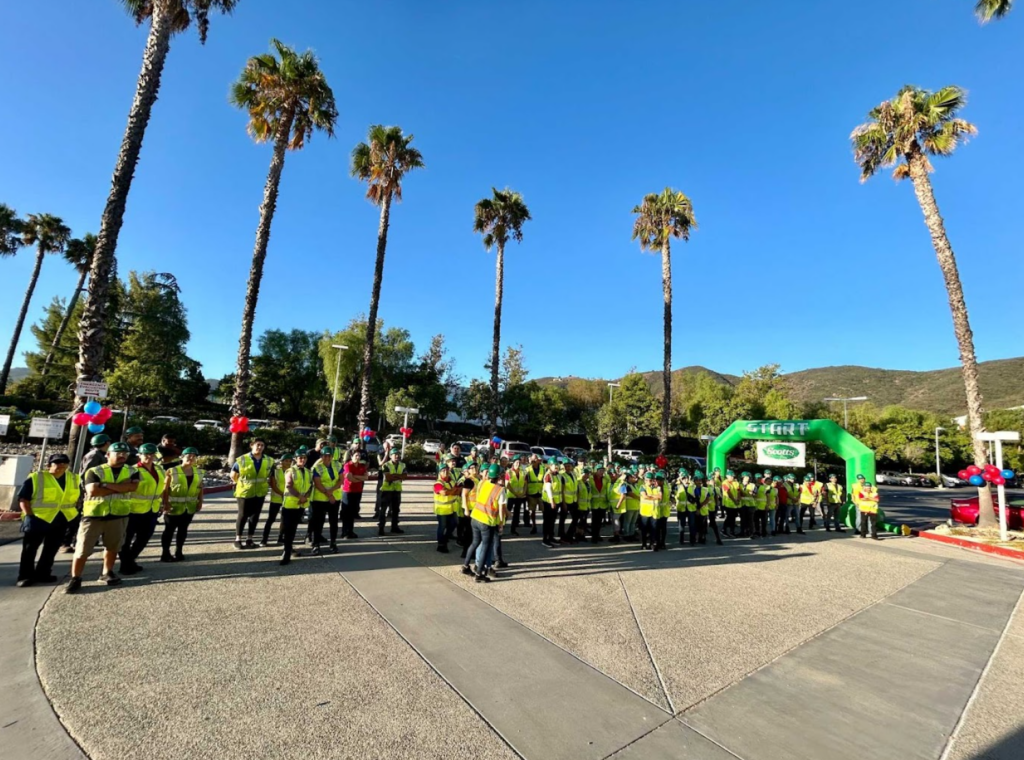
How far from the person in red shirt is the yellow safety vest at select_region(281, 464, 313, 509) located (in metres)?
1.42

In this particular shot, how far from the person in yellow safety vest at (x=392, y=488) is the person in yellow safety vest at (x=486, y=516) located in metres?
2.78

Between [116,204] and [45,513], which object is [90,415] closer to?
[45,513]

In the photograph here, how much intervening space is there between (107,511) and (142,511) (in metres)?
0.58

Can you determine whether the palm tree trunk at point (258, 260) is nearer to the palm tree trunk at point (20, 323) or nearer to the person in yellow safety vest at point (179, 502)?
the person in yellow safety vest at point (179, 502)

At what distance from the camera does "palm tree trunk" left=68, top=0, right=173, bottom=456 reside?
9680 mm

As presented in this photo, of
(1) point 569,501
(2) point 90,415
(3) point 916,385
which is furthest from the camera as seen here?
(3) point 916,385

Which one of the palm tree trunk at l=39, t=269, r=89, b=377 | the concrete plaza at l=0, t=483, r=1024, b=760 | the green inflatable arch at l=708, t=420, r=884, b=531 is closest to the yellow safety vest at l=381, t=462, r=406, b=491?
the concrete plaza at l=0, t=483, r=1024, b=760

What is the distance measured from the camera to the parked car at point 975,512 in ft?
45.2

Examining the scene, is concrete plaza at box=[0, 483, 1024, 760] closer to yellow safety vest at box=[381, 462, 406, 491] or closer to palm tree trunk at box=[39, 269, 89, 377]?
yellow safety vest at box=[381, 462, 406, 491]

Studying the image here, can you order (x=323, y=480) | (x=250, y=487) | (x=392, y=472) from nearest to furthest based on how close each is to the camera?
(x=323, y=480)
(x=250, y=487)
(x=392, y=472)

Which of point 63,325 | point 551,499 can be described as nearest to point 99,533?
point 551,499

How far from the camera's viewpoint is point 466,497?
744cm

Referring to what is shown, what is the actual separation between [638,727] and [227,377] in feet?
162

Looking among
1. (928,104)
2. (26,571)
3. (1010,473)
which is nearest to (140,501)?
(26,571)
